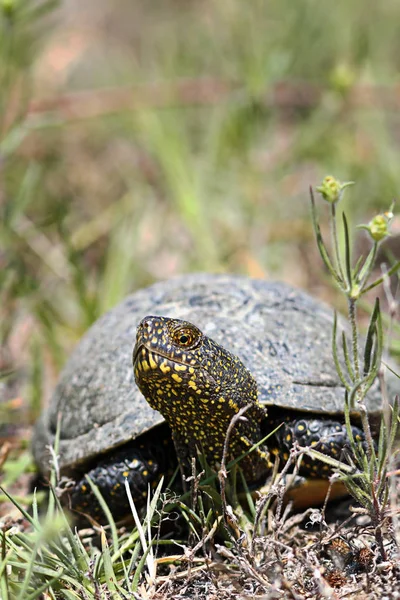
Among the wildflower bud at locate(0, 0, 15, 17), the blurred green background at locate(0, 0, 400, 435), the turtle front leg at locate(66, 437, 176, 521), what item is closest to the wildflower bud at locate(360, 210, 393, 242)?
the turtle front leg at locate(66, 437, 176, 521)

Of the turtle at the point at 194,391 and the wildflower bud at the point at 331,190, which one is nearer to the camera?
the wildflower bud at the point at 331,190

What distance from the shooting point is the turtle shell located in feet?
7.86

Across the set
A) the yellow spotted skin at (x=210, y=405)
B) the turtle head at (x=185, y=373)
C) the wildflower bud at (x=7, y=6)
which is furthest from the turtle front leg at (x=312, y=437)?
the wildflower bud at (x=7, y=6)

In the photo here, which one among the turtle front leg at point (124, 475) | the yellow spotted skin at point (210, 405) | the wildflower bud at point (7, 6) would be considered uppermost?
the wildflower bud at point (7, 6)

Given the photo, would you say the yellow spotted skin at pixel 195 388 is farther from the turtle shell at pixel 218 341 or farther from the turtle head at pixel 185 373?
the turtle shell at pixel 218 341

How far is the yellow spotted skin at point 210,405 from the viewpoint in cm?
208

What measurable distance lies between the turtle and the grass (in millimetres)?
394

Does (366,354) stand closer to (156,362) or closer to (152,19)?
(156,362)

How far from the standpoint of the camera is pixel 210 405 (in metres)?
2.18

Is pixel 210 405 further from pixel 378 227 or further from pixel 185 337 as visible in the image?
pixel 378 227

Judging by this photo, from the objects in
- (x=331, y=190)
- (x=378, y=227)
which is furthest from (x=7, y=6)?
(x=378, y=227)

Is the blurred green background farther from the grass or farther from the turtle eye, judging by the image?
the turtle eye

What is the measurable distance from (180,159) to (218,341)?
8.52 ft

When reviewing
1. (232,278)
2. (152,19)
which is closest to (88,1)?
(152,19)
